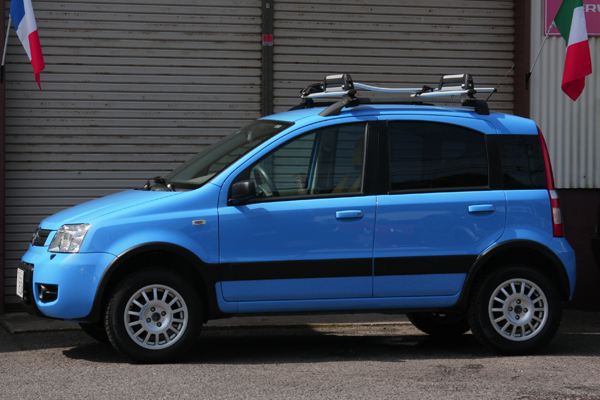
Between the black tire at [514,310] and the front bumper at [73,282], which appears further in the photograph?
the black tire at [514,310]

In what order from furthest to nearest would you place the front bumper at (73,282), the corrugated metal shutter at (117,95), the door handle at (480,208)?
the corrugated metal shutter at (117,95) → the door handle at (480,208) → the front bumper at (73,282)

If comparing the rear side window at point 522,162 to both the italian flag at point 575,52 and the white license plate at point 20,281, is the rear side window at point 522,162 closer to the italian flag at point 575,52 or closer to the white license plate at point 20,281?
the italian flag at point 575,52

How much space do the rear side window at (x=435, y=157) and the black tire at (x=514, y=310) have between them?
0.75 meters

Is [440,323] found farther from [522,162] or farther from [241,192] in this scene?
[241,192]

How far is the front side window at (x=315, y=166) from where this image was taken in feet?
18.7

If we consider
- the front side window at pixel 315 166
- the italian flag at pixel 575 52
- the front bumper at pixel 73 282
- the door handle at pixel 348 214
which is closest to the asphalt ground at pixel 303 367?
the front bumper at pixel 73 282

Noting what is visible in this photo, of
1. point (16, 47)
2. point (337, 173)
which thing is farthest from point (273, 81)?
point (337, 173)

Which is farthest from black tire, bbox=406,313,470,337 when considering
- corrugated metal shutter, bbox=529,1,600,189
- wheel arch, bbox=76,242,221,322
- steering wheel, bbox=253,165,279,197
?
corrugated metal shutter, bbox=529,1,600,189

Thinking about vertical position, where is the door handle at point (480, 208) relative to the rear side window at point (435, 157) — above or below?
below

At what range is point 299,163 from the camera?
227 inches

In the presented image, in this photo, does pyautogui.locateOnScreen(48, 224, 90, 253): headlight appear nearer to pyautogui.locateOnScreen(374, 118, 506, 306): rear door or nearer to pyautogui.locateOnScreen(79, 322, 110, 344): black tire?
pyautogui.locateOnScreen(79, 322, 110, 344): black tire

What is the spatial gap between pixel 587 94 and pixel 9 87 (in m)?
6.55

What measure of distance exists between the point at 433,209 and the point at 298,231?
3.41 feet

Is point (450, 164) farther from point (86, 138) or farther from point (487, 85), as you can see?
point (86, 138)
